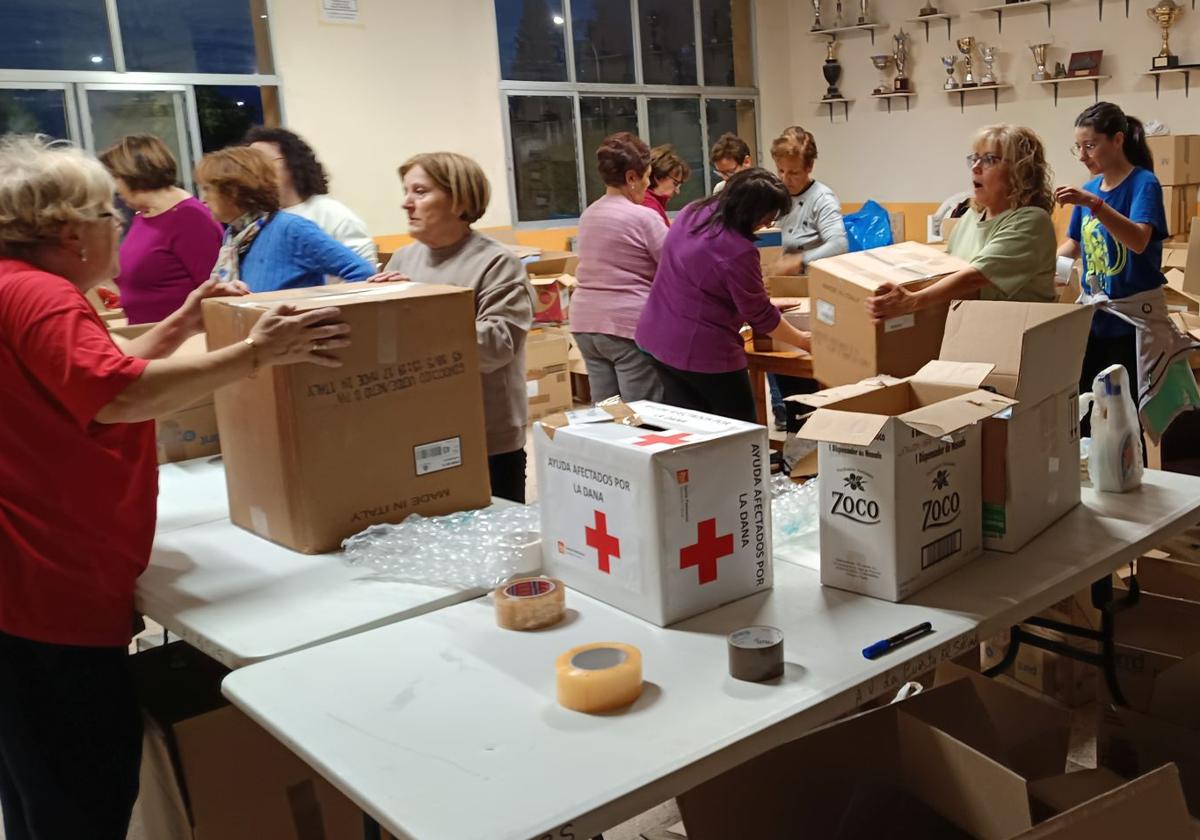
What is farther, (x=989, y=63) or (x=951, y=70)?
(x=951, y=70)

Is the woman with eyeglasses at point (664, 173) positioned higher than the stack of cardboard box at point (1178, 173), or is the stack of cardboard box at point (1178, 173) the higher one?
the woman with eyeglasses at point (664, 173)

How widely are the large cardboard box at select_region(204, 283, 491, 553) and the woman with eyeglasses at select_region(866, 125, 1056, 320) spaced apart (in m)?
1.26

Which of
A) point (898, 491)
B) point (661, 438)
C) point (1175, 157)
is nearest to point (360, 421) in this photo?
point (661, 438)

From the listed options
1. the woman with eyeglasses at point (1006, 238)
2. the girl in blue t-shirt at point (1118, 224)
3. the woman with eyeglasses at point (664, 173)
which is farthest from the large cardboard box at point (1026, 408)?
the woman with eyeglasses at point (664, 173)

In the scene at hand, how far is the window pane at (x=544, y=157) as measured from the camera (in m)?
7.50

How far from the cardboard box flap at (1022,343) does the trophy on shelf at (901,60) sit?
664 cm

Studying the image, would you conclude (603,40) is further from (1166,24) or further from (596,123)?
(1166,24)

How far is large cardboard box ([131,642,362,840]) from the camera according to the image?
1780 mm

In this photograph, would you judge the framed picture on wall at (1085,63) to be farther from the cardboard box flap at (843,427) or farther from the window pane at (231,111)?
the cardboard box flap at (843,427)

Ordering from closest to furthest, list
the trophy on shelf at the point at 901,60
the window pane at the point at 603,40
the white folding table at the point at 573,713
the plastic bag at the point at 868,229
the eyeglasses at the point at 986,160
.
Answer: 1. the white folding table at the point at 573,713
2. the eyeglasses at the point at 986,160
3. the plastic bag at the point at 868,229
4. the window pane at the point at 603,40
5. the trophy on shelf at the point at 901,60

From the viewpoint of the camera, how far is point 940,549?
5.32 ft

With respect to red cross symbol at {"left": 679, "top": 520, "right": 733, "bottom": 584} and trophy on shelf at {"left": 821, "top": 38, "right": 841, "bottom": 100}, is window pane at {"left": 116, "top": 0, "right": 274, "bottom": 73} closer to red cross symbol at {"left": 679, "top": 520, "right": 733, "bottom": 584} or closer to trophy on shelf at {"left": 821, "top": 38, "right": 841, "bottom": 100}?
trophy on shelf at {"left": 821, "top": 38, "right": 841, "bottom": 100}

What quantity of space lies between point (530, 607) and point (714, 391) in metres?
1.90

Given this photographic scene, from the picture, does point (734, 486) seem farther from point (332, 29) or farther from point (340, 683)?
point (332, 29)
